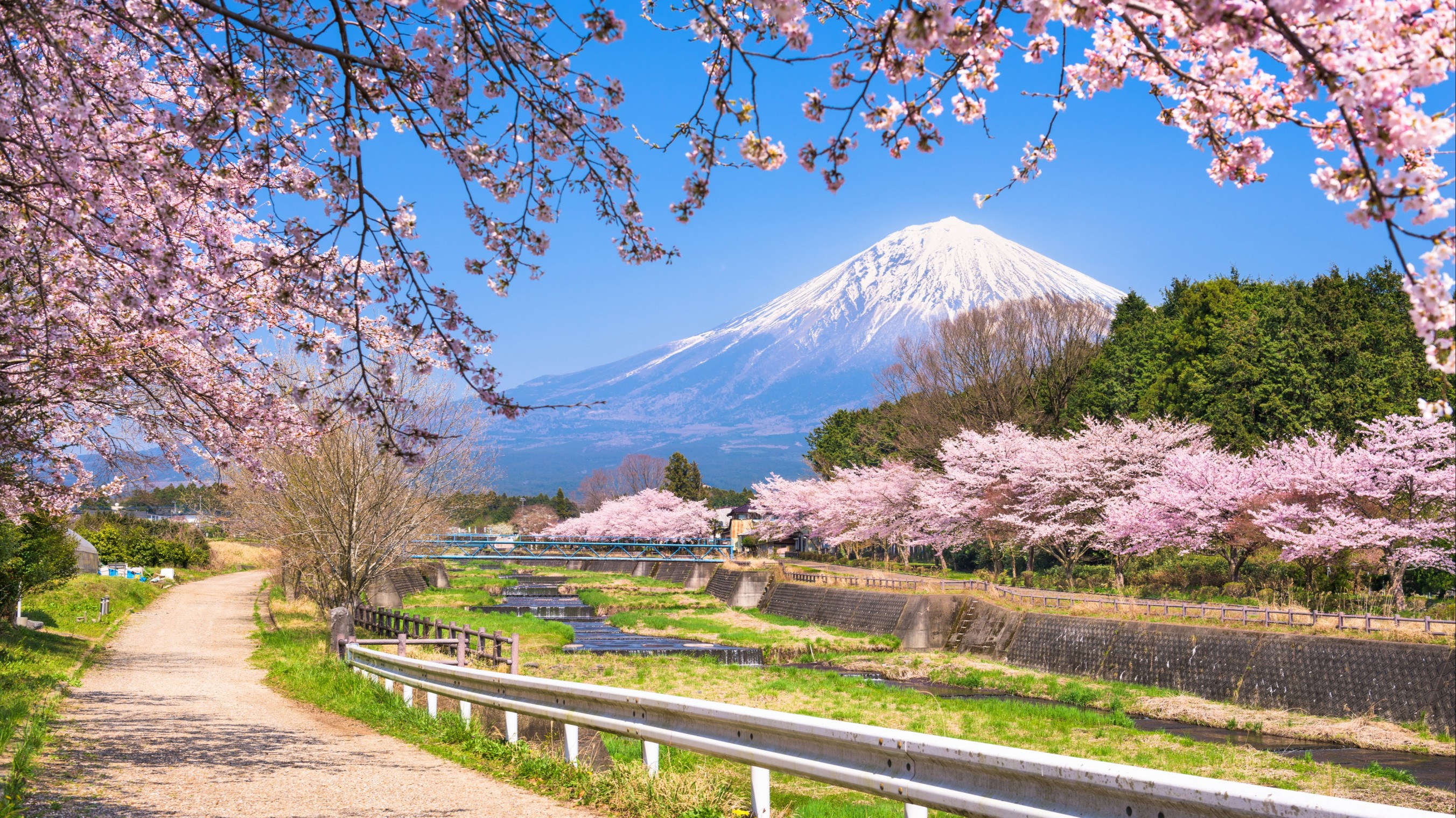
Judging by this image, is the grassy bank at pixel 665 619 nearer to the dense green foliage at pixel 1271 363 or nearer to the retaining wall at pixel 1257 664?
the retaining wall at pixel 1257 664

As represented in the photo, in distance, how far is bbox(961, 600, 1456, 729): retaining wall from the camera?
66.8 feet

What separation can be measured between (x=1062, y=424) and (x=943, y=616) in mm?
18063

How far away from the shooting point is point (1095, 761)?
3836 millimetres

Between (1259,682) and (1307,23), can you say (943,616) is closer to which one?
(1259,682)

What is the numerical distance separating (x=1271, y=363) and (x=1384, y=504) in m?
13.0

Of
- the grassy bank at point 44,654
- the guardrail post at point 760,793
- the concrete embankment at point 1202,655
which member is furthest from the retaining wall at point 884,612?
the guardrail post at point 760,793

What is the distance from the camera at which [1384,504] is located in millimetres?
28094

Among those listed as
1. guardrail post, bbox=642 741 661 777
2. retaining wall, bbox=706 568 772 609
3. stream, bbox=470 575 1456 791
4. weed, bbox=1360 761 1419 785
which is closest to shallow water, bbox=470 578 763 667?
stream, bbox=470 575 1456 791

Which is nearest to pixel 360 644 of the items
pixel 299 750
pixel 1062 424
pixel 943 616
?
pixel 299 750

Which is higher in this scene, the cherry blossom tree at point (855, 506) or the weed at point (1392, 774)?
the cherry blossom tree at point (855, 506)

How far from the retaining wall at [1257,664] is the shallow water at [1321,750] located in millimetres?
1813

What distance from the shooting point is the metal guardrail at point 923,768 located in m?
3.48

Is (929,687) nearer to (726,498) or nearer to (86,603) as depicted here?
(86,603)

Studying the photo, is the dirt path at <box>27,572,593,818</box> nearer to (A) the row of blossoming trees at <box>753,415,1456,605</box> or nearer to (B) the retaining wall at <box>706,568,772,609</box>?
(A) the row of blossoming trees at <box>753,415,1456,605</box>
